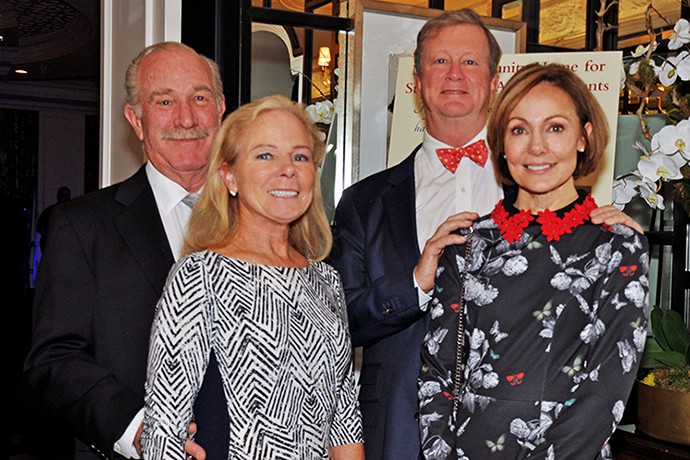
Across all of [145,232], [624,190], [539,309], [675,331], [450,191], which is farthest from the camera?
[624,190]

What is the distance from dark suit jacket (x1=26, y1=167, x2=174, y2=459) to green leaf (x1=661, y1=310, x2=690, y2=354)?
1620mm

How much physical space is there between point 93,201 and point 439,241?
37.1 inches

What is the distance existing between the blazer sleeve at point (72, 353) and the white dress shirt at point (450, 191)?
95cm

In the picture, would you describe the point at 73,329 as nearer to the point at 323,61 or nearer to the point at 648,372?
the point at 323,61

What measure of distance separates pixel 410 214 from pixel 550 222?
0.63 m

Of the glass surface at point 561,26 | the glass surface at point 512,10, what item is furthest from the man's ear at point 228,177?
the glass surface at point 561,26

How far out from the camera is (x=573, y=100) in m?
1.87

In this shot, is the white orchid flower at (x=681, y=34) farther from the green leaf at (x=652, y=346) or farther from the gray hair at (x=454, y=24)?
the green leaf at (x=652, y=346)

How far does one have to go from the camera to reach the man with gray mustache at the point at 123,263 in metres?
2.04

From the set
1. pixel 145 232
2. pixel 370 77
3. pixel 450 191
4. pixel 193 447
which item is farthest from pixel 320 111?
pixel 193 447

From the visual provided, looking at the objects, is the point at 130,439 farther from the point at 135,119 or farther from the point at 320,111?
the point at 320,111

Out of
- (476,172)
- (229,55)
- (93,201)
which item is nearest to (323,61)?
(229,55)

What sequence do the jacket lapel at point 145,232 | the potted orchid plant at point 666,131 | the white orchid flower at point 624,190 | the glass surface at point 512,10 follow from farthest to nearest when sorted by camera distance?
the glass surface at point 512,10
the white orchid flower at point 624,190
the potted orchid plant at point 666,131
the jacket lapel at point 145,232

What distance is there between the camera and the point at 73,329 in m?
2.10
